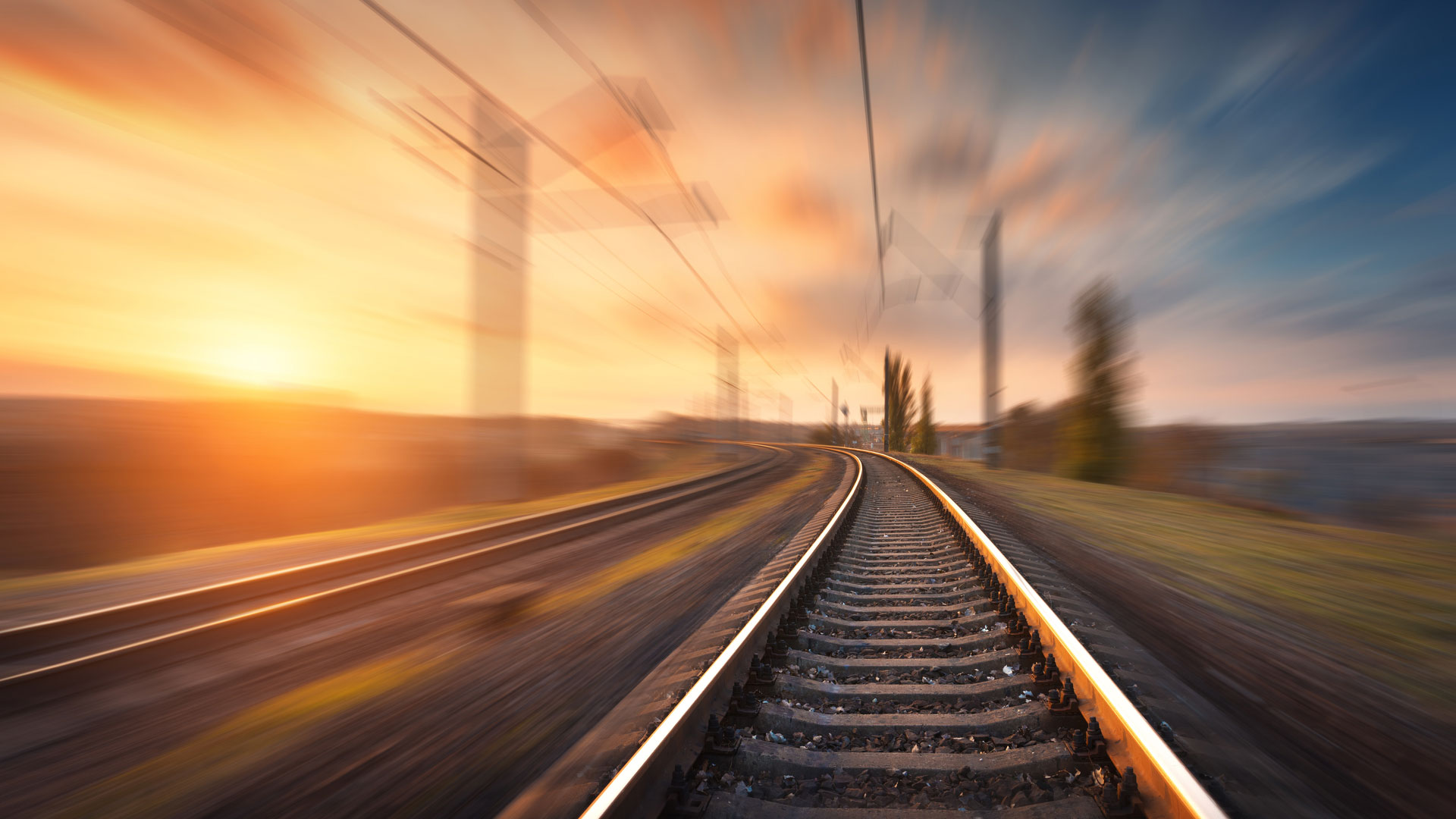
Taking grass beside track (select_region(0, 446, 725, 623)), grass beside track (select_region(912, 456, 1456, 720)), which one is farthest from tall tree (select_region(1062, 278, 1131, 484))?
grass beside track (select_region(0, 446, 725, 623))

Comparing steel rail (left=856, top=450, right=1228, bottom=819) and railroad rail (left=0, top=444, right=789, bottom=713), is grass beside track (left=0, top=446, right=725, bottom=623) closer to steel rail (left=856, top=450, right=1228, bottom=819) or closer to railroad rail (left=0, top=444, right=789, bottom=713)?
railroad rail (left=0, top=444, right=789, bottom=713)

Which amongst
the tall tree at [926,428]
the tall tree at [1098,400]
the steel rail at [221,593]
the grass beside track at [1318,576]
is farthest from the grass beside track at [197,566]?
the tall tree at [926,428]

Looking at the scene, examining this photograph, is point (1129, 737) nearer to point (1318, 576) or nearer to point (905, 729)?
point (905, 729)

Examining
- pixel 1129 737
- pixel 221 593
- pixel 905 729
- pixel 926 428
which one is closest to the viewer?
pixel 1129 737

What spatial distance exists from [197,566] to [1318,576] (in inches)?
533

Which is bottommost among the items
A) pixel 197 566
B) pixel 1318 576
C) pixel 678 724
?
pixel 197 566

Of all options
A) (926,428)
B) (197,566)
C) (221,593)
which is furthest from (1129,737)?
(926,428)

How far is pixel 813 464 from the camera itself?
2592 centimetres

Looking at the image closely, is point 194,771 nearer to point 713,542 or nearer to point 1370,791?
point 1370,791

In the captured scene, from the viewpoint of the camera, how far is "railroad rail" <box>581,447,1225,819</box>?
1969 mm

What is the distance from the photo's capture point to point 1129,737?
2.15 metres

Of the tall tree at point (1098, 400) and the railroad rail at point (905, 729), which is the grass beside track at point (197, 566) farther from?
the tall tree at point (1098, 400)

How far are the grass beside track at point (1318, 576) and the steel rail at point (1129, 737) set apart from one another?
2.13 m

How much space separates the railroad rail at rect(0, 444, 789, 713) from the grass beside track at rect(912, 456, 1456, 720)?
26.6 feet
